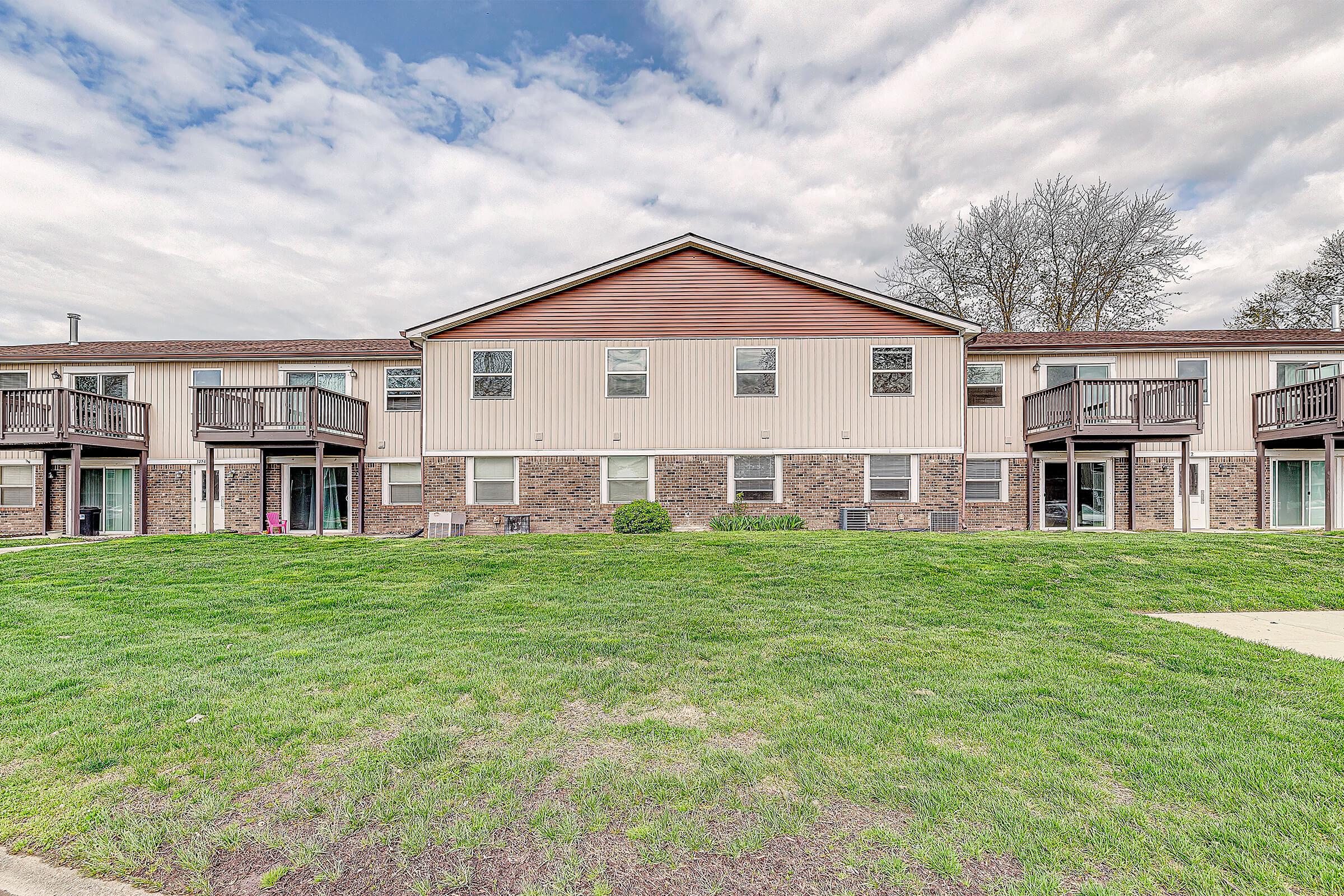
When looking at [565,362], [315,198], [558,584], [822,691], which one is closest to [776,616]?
[822,691]

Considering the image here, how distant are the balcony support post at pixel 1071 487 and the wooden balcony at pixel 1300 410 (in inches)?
183

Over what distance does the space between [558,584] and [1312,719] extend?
6.60 metres

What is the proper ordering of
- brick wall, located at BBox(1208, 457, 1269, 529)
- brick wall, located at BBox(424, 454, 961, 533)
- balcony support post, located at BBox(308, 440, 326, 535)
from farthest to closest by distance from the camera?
brick wall, located at BBox(1208, 457, 1269, 529) < brick wall, located at BBox(424, 454, 961, 533) < balcony support post, located at BBox(308, 440, 326, 535)

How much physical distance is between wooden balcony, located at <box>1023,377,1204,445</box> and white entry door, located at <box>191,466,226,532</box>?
70.5 feet

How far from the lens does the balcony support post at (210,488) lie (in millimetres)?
15602

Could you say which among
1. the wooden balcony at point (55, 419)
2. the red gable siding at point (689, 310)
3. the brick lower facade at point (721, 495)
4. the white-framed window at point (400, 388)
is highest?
the red gable siding at point (689, 310)

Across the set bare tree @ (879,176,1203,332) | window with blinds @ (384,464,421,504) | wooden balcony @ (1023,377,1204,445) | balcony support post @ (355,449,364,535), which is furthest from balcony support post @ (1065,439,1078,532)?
balcony support post @ (355,449,364,535)

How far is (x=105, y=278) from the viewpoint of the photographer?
28.7 m

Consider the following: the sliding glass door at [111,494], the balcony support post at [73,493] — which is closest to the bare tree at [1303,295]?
the balcony support post at [73,493]

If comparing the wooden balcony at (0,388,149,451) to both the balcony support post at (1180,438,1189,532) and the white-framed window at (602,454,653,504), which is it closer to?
the white-framed window at (602,454,653,504)

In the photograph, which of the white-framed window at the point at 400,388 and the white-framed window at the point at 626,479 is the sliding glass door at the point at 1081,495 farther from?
the white-framed window at the point at 400,388

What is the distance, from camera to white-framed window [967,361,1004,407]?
670 inches

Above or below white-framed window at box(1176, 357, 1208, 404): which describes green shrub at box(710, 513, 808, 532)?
below

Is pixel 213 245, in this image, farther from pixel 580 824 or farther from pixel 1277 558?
pixel 1277 558
